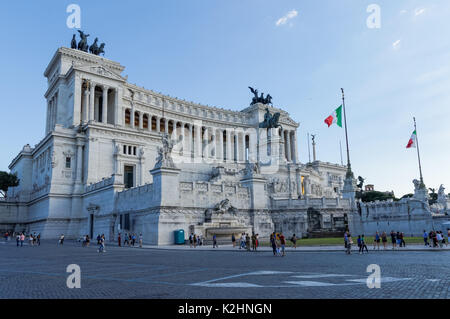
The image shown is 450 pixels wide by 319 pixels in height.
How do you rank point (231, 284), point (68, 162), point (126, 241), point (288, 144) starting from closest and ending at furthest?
point (231, 284)
point (126, 241)
point (68, 162)
point (288, 144)

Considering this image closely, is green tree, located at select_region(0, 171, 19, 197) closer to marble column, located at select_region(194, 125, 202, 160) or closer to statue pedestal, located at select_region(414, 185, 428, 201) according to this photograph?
marble column, located at select_region(194, 125, 202, 160)

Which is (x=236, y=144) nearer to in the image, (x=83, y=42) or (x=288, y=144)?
(x=288, y=144)

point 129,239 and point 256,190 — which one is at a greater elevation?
point 256,190

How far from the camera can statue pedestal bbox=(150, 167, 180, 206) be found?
114 feet

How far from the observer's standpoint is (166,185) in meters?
35.2

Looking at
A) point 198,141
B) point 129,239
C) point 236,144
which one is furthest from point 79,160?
point 236,144

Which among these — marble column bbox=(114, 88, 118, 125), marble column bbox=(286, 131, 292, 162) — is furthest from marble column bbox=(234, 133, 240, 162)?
marble column bbox=(114, 88, 118, 125)

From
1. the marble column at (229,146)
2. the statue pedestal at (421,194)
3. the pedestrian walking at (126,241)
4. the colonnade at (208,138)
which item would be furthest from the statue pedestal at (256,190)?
the marble column at (229,146)

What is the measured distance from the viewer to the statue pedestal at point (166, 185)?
34.9 metres

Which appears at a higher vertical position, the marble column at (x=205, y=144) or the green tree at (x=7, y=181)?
the marble column at (x=205, y=144)

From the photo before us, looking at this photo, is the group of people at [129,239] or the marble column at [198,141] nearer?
the group of people at [129,239]

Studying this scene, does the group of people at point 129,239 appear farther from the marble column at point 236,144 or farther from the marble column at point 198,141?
the marble column at point 236,144
